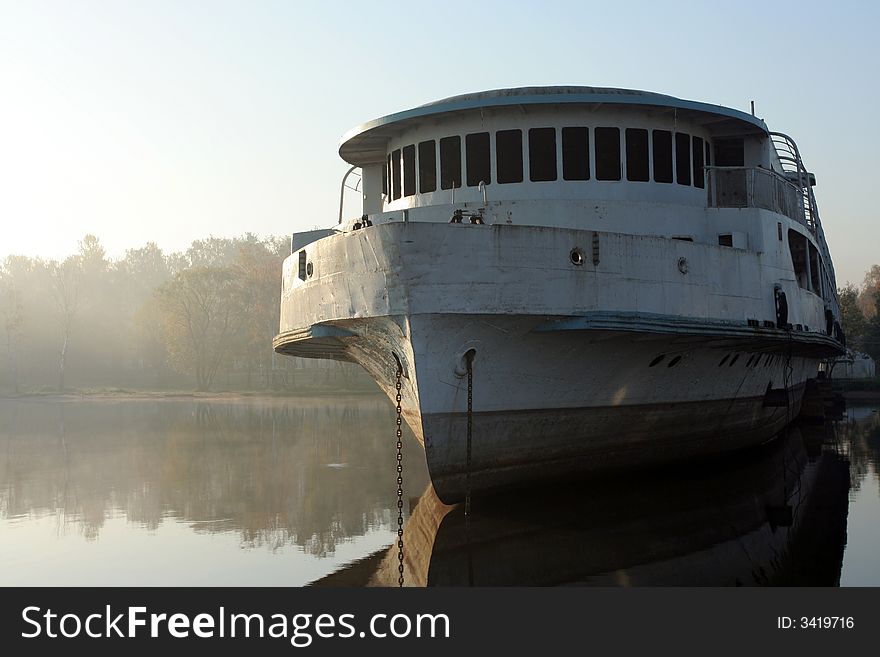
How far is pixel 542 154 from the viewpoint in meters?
14.3

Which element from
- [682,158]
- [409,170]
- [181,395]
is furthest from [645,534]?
[181,395]

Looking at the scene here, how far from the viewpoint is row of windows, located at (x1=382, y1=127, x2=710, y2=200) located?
46.9 feet

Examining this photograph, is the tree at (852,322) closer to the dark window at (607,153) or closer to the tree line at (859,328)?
the tree line at (859,328)

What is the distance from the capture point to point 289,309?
15500 mm

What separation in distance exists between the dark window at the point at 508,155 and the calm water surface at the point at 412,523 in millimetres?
4905

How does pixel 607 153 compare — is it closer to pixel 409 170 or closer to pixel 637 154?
pixel 637 154

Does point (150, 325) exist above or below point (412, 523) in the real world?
above

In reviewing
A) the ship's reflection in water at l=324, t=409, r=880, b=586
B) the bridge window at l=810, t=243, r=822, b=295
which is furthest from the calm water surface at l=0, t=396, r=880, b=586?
the bridge window at l=810, t=243, r=822, b=295

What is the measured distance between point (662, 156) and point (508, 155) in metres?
2.50

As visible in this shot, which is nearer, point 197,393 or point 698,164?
point 698,164

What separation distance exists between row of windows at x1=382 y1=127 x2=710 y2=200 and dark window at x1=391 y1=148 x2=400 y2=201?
30.4 inches

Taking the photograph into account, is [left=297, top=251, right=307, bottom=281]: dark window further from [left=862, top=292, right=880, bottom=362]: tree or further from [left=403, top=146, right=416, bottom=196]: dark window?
[left=862, top=292, right=880, bottom=362]: tree

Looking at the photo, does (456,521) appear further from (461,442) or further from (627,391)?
(627,391)

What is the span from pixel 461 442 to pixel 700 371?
459 cm
